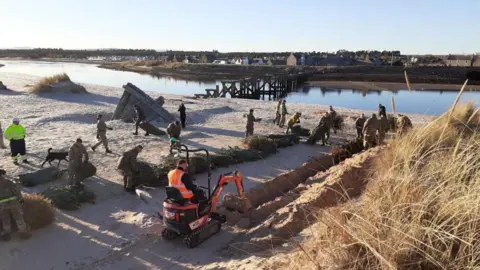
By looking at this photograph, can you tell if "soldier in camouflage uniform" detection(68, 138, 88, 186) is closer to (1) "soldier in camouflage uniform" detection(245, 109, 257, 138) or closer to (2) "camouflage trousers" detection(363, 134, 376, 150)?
(1) "soldier in camouflage uniform" detection(245, 109, 257, 138)

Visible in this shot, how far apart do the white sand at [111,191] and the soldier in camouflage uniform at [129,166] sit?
0.73ft

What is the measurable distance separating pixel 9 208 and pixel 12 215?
18 centimetres

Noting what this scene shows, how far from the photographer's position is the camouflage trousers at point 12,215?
6465 millimetres

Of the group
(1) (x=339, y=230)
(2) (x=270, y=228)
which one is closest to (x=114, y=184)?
(2) (x=270, y=228)

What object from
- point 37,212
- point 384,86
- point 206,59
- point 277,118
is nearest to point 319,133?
point 277,118

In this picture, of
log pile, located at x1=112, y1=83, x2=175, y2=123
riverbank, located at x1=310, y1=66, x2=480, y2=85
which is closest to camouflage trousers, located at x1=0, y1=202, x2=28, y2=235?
log pile, located at x1=112, y1=83, x2=175, y2=123

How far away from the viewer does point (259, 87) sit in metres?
43.4

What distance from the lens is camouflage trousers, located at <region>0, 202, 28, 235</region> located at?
21.2ft

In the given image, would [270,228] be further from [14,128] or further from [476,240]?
[14,128]

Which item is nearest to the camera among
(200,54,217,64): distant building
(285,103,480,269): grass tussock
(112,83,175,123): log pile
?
(285,103,480,269): grass tussock

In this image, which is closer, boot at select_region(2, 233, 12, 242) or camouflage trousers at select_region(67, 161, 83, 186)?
boot at select_region(2, 233, 12, 242)

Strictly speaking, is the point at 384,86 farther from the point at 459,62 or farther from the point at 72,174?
the point at 72,174

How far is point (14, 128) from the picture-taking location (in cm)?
1064

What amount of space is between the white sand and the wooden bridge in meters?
14.2
